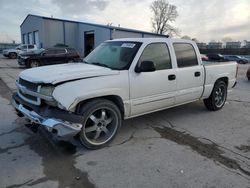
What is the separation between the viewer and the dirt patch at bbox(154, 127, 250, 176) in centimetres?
334

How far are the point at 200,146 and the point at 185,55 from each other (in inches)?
83.0

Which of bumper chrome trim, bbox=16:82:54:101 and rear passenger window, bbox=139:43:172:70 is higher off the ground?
rear passenger window, bbox=139:43:172:70

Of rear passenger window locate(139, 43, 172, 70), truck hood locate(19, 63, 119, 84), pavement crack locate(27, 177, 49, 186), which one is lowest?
pavement crack locate(27, 177, 49, 186)

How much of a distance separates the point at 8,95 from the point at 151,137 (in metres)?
5.67

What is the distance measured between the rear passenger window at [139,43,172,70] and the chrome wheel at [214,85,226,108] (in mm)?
2249

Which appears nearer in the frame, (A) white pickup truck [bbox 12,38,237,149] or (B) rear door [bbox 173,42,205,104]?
(A) white pickup truck [bbox 12,38,237,149]

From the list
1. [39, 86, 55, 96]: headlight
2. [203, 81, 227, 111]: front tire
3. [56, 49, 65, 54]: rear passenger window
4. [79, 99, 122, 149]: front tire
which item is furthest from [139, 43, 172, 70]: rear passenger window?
[56, 49, 65, 54]: rear passenger window

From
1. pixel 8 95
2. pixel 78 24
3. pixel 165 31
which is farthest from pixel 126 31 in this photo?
pixel 165 31

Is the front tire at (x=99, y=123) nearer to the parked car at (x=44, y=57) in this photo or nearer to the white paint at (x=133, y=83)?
the white paint at (x=133, y=83)

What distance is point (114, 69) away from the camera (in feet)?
12.8

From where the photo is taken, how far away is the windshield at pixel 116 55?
13.4 ft

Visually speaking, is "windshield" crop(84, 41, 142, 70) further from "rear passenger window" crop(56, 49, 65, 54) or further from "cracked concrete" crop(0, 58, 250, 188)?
"rear passenger window" crop(56, 49, 65, 54)

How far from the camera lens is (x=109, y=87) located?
11.9 ft

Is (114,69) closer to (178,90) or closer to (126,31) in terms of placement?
(178,90)
